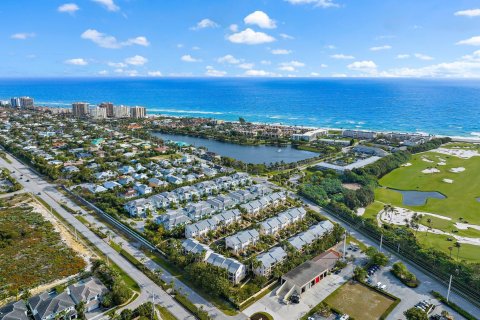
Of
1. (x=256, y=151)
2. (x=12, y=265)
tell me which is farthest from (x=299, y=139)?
(x=12, y=265)

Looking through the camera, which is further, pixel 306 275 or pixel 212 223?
pixel 212 223

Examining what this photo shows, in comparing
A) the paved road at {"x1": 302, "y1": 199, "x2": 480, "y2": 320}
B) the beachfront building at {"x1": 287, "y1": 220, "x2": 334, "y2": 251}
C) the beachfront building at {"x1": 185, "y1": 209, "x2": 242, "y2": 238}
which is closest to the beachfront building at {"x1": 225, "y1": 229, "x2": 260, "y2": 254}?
the beachfront building at {"x1": 185, "y1": 209, "x2": 242, "y2": 238}

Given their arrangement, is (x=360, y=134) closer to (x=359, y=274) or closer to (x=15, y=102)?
(x=359, y=274)

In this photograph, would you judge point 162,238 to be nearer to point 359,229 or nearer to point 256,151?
point 359,229

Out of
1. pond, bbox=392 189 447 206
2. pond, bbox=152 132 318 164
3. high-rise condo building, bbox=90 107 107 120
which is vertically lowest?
pond, bbox=392 189 447 206

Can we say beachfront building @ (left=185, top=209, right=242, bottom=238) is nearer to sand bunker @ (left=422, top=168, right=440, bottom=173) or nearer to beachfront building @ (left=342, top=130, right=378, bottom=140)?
sand bunker @ (left=422, top=168, right=440, bottom=173)

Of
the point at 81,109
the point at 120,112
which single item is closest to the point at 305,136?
the point at 120,112

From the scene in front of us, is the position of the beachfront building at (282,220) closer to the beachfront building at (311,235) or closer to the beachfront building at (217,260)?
the beachfront building at (311,235)
